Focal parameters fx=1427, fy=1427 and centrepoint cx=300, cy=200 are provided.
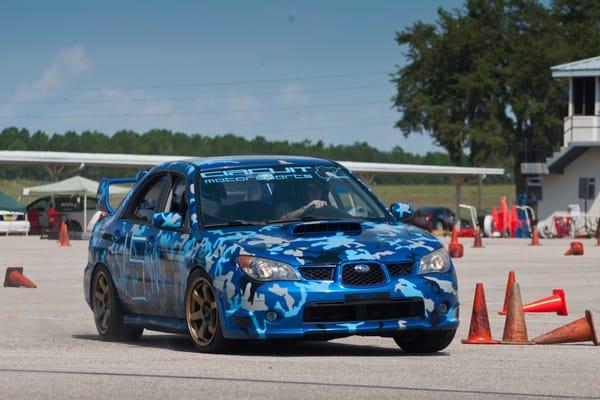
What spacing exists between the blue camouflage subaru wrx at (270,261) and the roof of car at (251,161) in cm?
1

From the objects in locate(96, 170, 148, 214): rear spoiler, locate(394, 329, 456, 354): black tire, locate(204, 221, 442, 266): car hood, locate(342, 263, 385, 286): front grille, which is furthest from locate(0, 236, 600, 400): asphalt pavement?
locate(96, 170, 148, 214): rear spoiler

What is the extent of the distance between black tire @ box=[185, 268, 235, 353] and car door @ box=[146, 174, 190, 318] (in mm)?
174

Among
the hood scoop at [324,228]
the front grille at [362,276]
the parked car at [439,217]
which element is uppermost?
the hood scoop at [324,228]

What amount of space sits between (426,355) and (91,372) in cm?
269

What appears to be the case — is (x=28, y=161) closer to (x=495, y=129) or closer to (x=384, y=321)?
(x=495, y=129)

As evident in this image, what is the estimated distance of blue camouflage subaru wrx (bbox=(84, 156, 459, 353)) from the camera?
9.84 m

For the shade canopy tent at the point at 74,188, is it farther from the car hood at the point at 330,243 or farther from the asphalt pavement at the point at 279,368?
the car hood at the point at 330,243

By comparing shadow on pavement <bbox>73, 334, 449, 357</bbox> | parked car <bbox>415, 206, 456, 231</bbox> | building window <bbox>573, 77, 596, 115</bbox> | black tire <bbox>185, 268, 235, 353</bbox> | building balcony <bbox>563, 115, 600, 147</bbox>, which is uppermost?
building window <bbox>573, 77, 596, 115</bbox>

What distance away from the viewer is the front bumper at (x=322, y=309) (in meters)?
9.80

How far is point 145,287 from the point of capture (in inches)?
449

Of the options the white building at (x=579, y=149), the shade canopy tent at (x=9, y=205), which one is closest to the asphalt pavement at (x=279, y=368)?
the white building at (x=579, y=149)

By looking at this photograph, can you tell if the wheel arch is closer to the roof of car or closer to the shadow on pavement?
the shadow on pavement

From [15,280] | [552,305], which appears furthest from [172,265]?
[15,280]

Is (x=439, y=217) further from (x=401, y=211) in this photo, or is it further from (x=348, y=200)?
(x=401, y=211)
